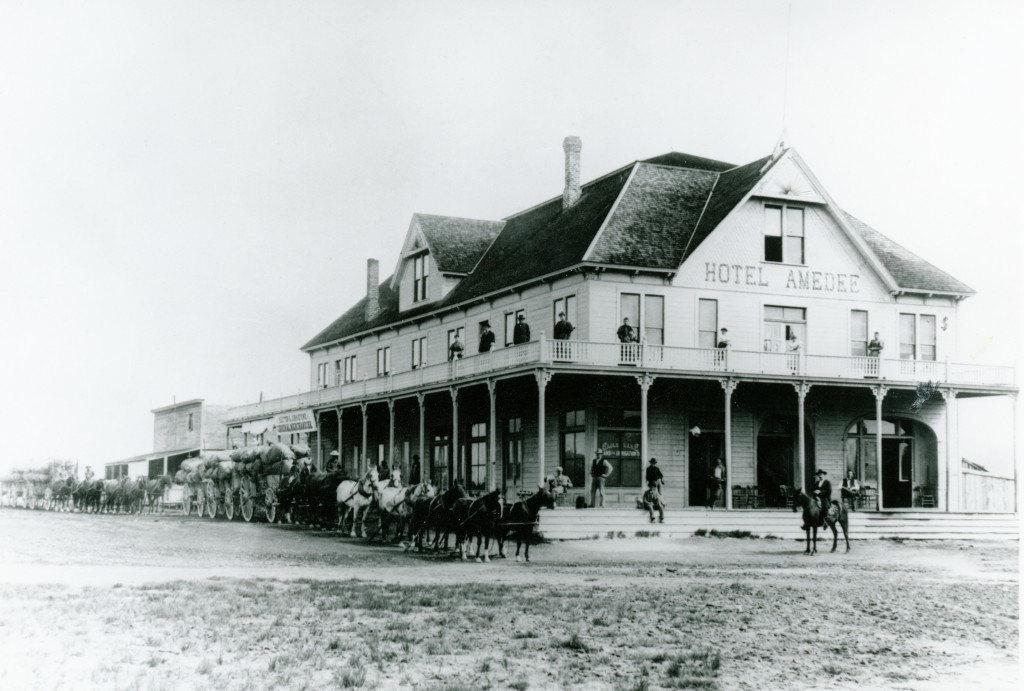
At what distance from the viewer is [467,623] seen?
40.8ft

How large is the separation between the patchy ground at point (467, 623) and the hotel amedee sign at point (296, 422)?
151 inches

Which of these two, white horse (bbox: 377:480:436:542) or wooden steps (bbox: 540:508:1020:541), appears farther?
wooden steps (bbox: 540:508:1020:541)

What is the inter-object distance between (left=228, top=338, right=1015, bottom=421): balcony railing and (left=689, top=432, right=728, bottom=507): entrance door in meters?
2.93

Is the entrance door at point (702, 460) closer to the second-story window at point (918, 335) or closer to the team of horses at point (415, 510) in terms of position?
the second-story window at point (918, 335)

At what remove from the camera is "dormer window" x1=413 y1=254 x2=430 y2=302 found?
33.2 meters

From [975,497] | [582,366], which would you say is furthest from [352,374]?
[975,497]

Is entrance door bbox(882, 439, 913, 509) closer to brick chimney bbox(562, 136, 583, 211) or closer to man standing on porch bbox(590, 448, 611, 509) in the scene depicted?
man standing on porch bbox(590, 448, 611, 509)

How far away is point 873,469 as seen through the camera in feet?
102

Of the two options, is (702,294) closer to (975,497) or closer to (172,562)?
(975,497)

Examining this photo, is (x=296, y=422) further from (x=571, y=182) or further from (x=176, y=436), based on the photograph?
(x=571, y=182)

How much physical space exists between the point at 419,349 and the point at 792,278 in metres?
11.8

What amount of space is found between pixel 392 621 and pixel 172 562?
451 centimetres

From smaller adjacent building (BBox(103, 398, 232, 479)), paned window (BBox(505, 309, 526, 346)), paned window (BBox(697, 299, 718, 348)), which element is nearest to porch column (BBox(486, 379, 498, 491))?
paned window (BBox(505, 309, 526, 346))

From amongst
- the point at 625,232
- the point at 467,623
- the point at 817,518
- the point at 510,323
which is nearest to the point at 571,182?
the point at 625,232
